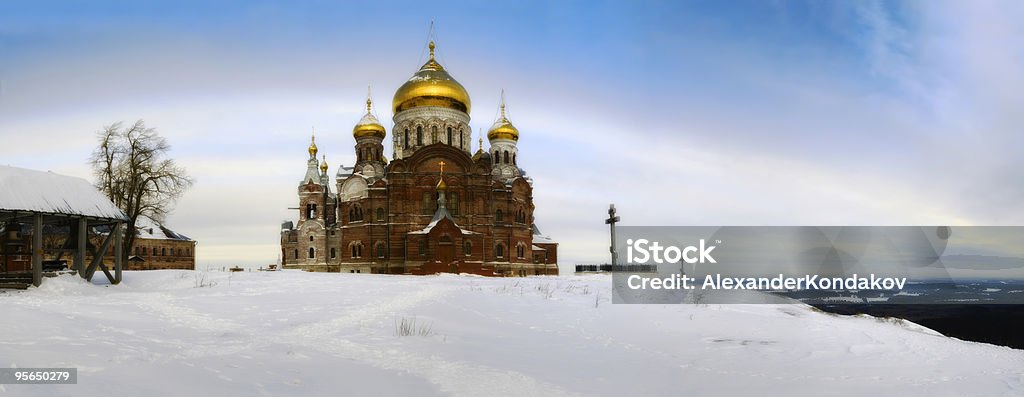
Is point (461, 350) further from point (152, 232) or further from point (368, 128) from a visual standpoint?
point (152, 232)

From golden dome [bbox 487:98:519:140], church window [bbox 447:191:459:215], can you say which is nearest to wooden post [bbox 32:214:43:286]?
church window [bbox 447:191:459:215]

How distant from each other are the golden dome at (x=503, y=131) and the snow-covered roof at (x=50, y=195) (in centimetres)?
3421

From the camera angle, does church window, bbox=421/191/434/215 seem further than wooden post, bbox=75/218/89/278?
Yes

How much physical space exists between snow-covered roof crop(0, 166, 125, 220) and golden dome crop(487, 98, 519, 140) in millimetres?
34210

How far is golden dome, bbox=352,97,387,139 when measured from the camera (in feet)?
159

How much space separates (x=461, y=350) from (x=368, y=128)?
136 ft

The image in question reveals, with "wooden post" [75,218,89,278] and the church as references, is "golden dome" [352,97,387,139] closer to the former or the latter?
the church

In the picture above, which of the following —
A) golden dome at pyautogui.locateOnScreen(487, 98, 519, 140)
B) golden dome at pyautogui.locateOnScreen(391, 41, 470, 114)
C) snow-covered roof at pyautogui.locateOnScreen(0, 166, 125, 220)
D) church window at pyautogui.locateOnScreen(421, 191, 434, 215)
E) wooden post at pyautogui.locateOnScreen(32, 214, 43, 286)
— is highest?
golden dome at pyautogui.locateOnScreen(391, 41, 470, 114)

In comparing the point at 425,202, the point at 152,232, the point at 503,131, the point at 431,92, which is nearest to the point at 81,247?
the point at 425,202

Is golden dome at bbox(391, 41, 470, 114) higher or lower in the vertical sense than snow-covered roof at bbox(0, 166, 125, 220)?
higher

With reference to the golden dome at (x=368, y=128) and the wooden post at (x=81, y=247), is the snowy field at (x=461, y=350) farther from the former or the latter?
the golden dome at (x=368, y=128)

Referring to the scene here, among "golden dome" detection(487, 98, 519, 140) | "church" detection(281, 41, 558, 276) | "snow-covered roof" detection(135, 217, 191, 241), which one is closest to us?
"church" detection(281, 41, 558, 276)

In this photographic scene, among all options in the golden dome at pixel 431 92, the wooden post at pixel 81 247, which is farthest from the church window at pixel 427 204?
the wooden post at pixel 81 247

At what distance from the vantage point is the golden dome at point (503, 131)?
50375mm
